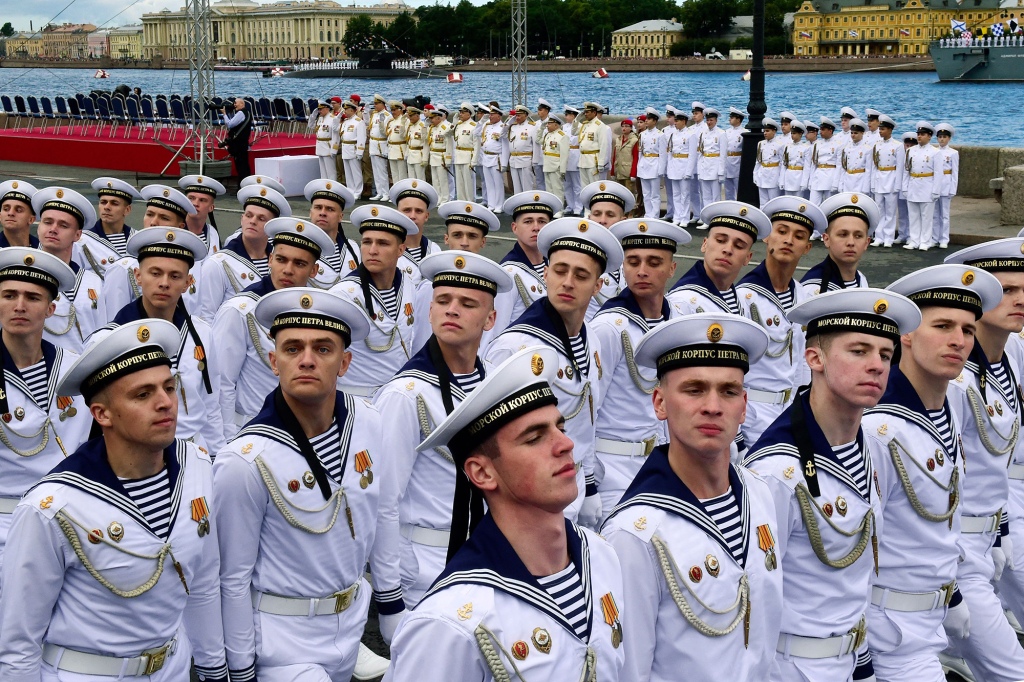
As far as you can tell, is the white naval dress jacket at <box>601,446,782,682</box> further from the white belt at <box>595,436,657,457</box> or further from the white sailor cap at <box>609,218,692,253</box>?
the white sailor cap at <box>609,218,692,253</box>

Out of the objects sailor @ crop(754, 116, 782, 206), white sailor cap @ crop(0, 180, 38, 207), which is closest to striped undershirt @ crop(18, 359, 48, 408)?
white sailor cap @ crop(0, 180, 38, 207)

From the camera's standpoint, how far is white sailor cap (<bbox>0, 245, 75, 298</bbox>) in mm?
5688

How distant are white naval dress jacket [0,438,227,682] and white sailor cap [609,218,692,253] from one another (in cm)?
340

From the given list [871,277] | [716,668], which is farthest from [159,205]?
[871,277]

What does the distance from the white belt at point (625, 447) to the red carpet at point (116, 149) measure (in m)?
20.8

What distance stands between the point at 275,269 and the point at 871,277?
1006 cm

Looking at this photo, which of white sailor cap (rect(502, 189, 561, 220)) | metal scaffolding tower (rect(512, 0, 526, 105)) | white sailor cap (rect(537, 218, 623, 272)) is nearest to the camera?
white sailor cap (rect(537, 218, 623, 272))

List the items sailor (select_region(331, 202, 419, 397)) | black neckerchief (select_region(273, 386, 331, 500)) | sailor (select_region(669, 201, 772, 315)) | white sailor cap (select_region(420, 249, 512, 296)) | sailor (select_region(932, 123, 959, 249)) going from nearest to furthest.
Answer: black neckerchief (select_region(273, 386, 331, 500))
white sailor cap (select_region(420, 249, 512, 296))
sailor (select_region(669, 201, 772, 315))
sailor (select_region(331, 202, 419, 397))
sailor (select_region(932, 123, 959, 249))

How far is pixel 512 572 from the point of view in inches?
112

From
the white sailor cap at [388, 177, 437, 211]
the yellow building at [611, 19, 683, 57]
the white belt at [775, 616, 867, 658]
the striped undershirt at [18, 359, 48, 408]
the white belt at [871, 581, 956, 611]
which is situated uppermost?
the yellow building at [611, 19, 683, 57]

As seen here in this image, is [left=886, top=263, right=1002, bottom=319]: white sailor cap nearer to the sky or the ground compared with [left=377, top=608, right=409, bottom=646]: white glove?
nearer to the sky

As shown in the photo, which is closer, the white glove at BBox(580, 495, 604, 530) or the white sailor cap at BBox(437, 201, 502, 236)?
the white glove at BBox(580, 495, 604, 530)

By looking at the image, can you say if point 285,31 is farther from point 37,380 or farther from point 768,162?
point 37,380

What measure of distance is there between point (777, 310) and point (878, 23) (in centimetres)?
12551
